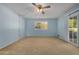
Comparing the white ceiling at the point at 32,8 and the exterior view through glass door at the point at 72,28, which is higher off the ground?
the white ceiling at the point at 32,8

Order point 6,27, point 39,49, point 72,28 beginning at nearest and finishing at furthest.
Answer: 1. point 39,49
2. point 6,27
3. point 72,28

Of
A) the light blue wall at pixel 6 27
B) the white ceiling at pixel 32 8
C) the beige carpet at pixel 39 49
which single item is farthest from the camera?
the light blue wall at pixel 6 27

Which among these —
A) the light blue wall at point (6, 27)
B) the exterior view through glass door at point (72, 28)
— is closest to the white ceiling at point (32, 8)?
the light blue wall at point (6, 27)

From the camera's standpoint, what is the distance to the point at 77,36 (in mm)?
5477

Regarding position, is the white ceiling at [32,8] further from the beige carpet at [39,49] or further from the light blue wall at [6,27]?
the beige carpet at [39,49]

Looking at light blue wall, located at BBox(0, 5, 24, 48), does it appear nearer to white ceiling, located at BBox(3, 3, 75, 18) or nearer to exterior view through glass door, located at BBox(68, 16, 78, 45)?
white ceiling, located at BBox(3, 3, 75, 18)

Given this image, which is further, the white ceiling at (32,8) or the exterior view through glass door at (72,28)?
the exterior view through glass door at (72,28)

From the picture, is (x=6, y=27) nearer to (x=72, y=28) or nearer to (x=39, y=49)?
(x=39, y=49)

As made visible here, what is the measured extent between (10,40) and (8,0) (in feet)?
8.50

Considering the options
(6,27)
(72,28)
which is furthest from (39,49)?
(72,28)

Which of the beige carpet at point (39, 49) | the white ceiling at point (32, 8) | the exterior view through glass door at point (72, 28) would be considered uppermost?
the white ceiling at point (32, 8)

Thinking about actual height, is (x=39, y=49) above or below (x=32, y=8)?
below
